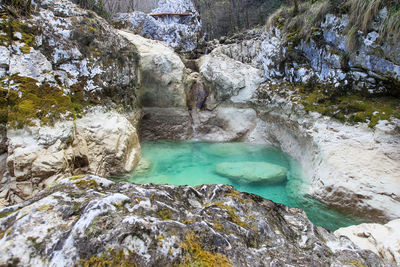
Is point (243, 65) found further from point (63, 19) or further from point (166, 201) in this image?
point (166, 201)

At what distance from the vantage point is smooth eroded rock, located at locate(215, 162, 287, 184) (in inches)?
253

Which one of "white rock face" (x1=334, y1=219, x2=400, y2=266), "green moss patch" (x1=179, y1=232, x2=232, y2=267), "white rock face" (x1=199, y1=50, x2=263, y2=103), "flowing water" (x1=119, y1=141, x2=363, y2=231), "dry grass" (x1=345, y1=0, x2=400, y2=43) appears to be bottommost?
"flowing water" (x1=119, y1=141, x2=363, y2=231)

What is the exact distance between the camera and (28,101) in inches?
204

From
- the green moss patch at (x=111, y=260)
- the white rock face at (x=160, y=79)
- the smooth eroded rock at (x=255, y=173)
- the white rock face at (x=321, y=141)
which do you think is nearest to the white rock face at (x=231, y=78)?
the white rock face at (x=321, y=141)

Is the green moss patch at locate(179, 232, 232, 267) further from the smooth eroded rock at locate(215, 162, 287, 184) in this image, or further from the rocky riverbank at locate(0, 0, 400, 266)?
the smooth eroded rock at locate(215, 162, 287, 184)

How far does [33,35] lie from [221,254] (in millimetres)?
7636

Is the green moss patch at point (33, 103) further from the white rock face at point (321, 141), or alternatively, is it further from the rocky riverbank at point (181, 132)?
the white rock face at point (321, 141)

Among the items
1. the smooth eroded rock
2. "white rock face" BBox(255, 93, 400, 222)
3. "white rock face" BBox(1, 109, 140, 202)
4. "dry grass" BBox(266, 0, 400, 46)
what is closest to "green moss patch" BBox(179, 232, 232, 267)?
"white rock face" BBox(1, 109, 140, 202)

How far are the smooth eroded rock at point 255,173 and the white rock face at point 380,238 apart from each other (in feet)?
9.58

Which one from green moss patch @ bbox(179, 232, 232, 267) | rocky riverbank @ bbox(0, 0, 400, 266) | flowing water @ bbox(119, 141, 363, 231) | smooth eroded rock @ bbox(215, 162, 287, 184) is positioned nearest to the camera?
green moss patch @ bbox(179, 232, 232, 267)

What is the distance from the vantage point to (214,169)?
24.7ft

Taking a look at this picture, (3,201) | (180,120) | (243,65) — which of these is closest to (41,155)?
(3,201)

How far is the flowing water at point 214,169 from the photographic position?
5.30 meters

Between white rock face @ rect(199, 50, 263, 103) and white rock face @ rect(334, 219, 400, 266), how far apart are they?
309 inches
